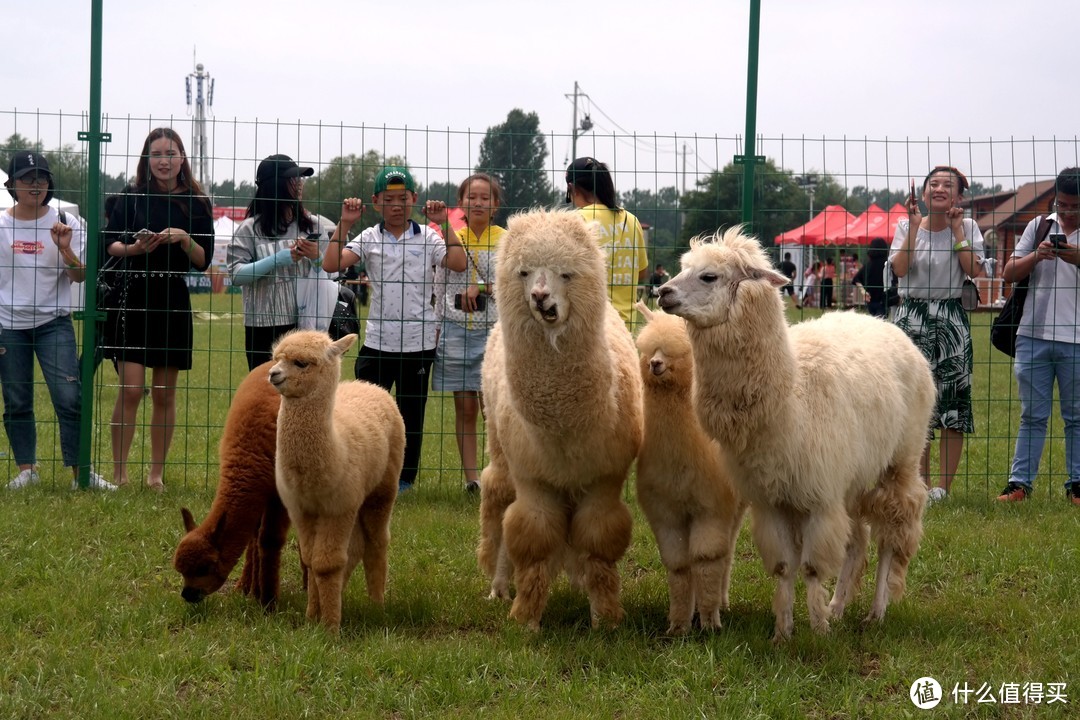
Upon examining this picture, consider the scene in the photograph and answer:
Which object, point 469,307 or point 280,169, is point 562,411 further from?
point 280,169

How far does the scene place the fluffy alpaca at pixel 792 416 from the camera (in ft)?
A: 14.2

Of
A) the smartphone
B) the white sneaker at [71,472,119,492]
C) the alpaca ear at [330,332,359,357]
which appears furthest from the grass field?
the smartphone

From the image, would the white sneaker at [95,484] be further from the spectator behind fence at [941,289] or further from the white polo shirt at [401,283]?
the spectator behind fence at [941,289]

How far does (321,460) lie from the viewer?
4.58 m

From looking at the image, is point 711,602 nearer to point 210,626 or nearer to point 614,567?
point 614,567

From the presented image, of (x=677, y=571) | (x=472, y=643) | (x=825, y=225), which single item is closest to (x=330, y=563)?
(x=472, y=643)

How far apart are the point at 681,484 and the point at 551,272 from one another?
42.6 inches

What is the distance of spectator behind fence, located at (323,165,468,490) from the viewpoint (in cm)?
711

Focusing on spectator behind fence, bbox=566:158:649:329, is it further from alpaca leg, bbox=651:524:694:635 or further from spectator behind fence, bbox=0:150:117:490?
spectator behind fence, bbox=0:150:117:490

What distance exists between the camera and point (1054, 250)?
734 cm

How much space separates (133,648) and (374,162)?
4152mm

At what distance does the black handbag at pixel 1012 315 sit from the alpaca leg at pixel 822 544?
12.1 feet

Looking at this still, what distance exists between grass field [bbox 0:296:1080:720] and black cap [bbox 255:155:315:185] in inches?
85.0

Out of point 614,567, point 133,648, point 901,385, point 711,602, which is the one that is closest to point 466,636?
point 614,567
